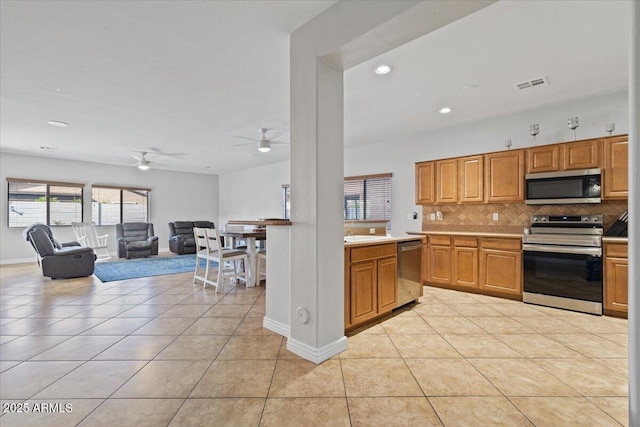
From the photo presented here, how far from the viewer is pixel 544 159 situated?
372 centimetres

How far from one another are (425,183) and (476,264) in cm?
150

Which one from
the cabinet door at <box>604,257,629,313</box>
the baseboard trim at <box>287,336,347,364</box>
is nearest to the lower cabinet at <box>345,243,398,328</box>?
the baseboard trim at <box>287,336,347,364</box>

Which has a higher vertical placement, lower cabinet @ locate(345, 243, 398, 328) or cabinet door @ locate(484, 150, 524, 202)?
cabinet door @ locate(484, 150, 524, 202)

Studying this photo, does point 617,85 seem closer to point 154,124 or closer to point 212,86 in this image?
point 212,86

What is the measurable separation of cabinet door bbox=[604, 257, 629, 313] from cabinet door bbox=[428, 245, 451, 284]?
1.67 m

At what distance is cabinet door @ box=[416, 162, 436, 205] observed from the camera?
4.72m

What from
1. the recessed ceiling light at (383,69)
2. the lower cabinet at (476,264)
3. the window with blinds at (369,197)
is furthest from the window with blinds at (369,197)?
the recessed ceiling light at (383,69)

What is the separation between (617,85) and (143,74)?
5285mm

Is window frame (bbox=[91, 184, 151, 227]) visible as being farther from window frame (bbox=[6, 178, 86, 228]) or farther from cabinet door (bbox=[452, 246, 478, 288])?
cabinet door (bbox=[452, 246, 478, 288])

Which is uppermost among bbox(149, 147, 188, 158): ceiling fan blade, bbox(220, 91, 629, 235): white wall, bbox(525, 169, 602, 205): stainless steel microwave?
bbox(149, 147, 188, 158): ceiling fan blade

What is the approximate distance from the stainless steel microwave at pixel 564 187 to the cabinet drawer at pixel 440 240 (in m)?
1.12

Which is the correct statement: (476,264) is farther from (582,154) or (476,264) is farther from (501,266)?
(582,154)

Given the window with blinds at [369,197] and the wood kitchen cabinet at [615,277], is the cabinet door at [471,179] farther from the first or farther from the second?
the wood kitchen cabinet at [615,277]

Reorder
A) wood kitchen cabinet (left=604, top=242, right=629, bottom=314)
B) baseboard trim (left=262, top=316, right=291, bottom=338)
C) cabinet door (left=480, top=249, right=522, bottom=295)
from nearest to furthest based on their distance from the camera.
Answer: baseboard trim (left=262, top=316, right=291, bottom=338) < wood kitchen cabinet (left=604, top=242, right=629, bottom=314) < cabinet door (left=480, top=249, right=522, bottom=295)
